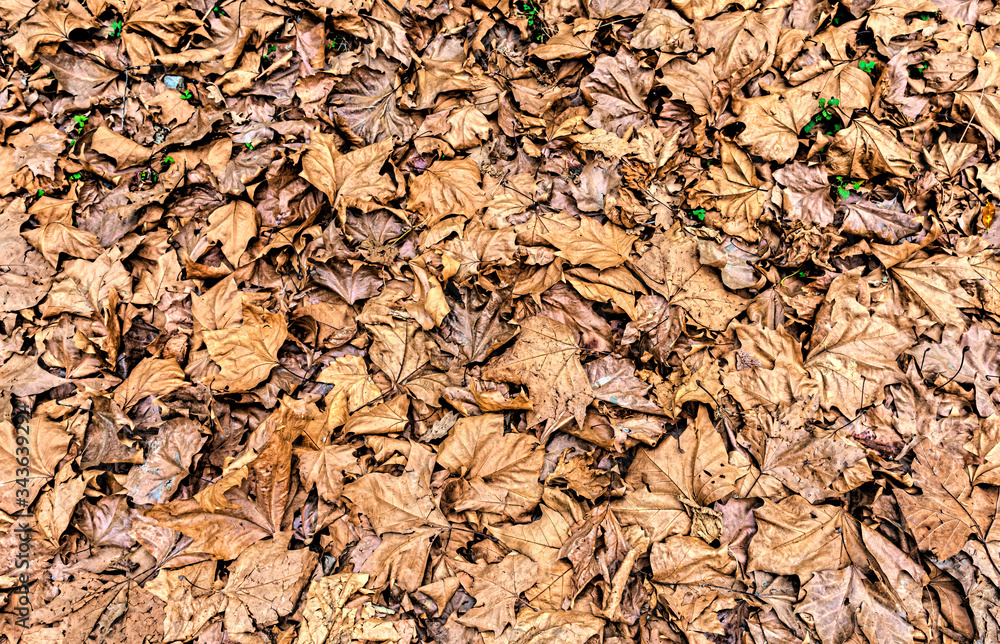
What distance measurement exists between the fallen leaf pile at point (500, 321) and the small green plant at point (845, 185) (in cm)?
2

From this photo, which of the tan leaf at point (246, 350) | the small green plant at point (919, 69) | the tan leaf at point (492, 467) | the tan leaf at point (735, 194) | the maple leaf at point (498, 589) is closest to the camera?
the maple leaf at point (498, 589)

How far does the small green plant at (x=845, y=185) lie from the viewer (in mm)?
2201

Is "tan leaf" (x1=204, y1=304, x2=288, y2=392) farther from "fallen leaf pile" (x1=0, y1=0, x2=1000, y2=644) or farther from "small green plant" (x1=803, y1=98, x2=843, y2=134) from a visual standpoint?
"small green plant" (x1=803, y1=98, x2=843, y2=134)

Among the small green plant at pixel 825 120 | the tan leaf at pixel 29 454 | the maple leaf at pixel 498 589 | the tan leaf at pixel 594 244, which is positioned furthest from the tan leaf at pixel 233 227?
the small green plant at pixel 825 120

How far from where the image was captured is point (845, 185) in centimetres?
221

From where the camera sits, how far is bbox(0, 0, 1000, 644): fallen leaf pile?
180 centimetres

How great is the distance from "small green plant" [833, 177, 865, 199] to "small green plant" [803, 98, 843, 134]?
232 mm

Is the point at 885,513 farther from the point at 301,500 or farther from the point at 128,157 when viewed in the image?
the point at 128,157

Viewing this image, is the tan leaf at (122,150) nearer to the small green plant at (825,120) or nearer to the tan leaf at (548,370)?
the tan leaf at (548,370)

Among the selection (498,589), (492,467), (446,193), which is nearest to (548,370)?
(492,467)

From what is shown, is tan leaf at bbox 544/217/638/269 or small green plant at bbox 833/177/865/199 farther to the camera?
small green plant at bbox 833/177/865/199

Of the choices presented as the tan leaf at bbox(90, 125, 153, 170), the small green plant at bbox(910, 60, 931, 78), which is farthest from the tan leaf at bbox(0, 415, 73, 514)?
the small green plant at bbox(910, 60, 931, 78)

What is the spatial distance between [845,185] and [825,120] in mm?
315

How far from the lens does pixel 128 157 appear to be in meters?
2.35
